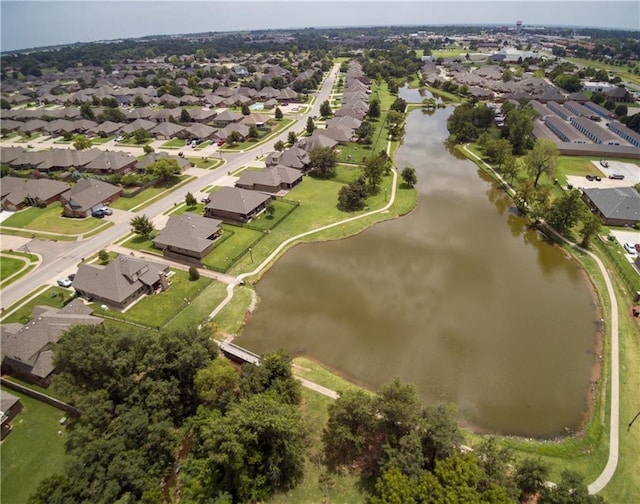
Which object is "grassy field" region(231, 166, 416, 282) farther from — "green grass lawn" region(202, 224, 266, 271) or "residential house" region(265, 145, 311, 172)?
"residential house" region(265, 145, 311, 172)

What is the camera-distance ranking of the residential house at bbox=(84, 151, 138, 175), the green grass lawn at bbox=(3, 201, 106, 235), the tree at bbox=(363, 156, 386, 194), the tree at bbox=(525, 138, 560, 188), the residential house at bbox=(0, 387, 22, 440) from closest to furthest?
the residential house at bbox=(0, 387, 22, 440)
the green grass lawn at bbox=(3, 201, 106, 235)
the tree at bbox=(525, 138, 560, 188)
the tree at bbox=(363, 156, 386, 194)
the residential house at bbox=(84, 151, 138, 175)

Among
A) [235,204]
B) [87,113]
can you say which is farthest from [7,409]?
[87,113]

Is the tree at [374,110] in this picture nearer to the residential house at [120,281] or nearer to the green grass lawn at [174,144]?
the green grass lawn at [174,144]

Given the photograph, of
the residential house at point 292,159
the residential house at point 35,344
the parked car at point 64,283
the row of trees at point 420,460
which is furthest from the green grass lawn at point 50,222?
the row of trees at point 420,460

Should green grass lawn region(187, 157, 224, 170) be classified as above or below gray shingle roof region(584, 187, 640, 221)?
below

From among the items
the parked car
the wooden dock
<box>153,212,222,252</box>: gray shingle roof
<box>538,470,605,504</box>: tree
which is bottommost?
the parked car

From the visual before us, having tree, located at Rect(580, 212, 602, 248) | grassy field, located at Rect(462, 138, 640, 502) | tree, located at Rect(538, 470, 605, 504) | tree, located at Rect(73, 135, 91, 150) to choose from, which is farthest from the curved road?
tree, located at Rect(73, 135, 91, 150)
